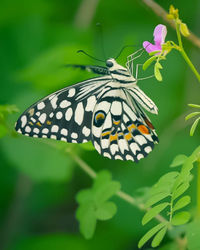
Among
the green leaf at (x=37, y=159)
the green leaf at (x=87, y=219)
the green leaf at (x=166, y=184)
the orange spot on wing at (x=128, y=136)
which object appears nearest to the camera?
the green leaf at (x=166, y=184)

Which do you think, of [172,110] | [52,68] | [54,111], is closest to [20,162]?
[52,68]

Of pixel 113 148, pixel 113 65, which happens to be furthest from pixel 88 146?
pixel 113 65

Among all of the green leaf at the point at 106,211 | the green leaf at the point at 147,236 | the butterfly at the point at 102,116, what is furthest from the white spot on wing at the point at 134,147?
the green leaf at the point at 147,236

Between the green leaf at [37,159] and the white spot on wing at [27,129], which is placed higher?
the white spot on wing at [27,129]

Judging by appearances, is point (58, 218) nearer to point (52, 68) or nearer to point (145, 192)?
point (52, 68)

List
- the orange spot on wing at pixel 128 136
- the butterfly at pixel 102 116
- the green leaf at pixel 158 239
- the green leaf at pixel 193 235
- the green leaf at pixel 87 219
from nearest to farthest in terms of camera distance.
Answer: the green leaf at pixel 193 235 < the green leaf at pixel 158 239 < the green leaf at pixel 87 219 < the butterfly at pixel 102 116 < the orange spot on wing at pixel 128 136

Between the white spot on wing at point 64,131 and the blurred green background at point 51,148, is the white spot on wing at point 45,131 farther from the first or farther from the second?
the blurred green background at point 51,148

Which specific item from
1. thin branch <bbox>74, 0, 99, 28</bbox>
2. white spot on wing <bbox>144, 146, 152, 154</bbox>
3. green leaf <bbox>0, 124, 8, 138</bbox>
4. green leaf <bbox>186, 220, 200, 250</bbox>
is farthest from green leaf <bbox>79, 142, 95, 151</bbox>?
thin branch <bbox>74, 0, 99, 28</bbox>
